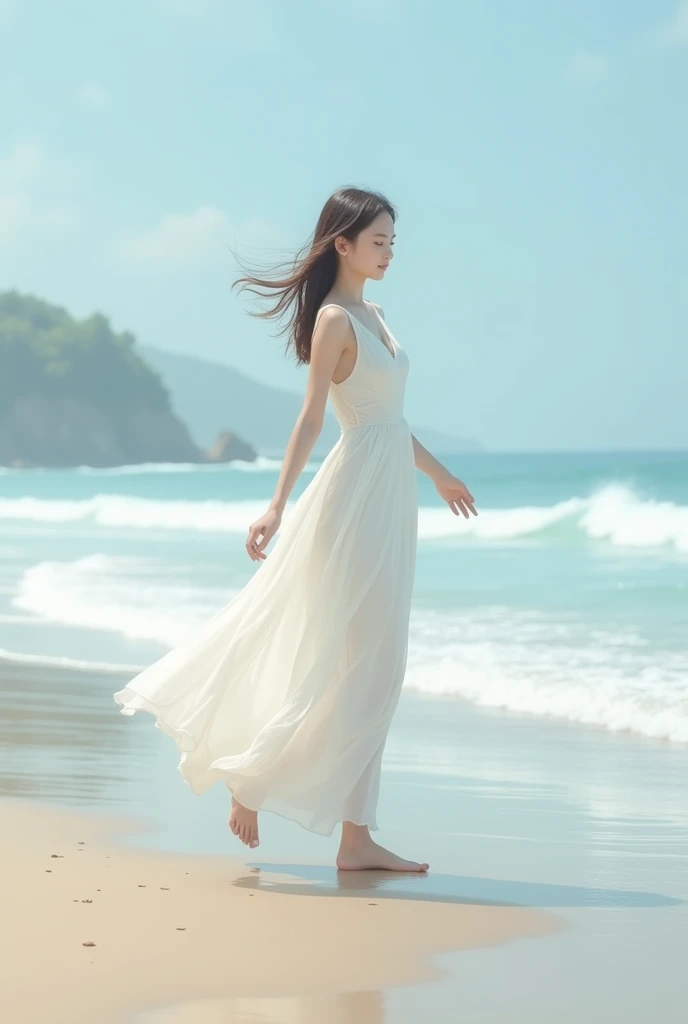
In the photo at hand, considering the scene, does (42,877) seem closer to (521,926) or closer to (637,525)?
(521,926)

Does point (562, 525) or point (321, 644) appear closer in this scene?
point (321, 644)

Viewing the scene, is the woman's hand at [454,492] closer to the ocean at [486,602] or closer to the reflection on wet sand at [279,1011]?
the reflection on wet sand at [279,1011]

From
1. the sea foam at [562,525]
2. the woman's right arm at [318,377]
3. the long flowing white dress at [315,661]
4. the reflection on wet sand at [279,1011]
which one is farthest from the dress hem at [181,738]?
the sea foam at [562,525]

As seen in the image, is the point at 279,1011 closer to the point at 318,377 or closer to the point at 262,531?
the point at 262,531

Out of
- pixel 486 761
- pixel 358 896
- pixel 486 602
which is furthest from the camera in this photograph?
pixel 486 602

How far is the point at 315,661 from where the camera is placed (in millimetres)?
4102

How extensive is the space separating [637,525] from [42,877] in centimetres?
1894

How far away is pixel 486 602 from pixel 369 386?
26.9 feet

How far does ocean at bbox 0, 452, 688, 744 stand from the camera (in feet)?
25.6

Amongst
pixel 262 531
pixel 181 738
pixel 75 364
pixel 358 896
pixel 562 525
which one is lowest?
pixel 358 896

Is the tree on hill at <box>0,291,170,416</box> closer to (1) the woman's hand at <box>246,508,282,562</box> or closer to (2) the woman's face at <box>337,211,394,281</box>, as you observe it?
(2) the woman's face at <box>337,211,394,281</box>

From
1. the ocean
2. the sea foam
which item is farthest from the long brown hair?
the sea foam

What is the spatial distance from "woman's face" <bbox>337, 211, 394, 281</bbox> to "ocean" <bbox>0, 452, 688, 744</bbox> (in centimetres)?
306

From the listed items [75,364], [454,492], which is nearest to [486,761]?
[454,492]
